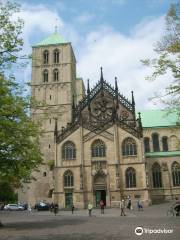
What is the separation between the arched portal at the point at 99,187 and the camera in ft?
167

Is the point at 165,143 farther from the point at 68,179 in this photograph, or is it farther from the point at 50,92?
the point at 50,92

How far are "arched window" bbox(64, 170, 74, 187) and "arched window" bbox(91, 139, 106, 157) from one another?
4.98 m

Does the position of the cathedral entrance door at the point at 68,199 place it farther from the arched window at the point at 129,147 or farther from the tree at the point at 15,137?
the tree at the point at 15,137

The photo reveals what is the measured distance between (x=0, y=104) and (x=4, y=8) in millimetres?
5117

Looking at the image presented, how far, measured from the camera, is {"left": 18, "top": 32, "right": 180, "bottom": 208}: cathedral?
50.9m

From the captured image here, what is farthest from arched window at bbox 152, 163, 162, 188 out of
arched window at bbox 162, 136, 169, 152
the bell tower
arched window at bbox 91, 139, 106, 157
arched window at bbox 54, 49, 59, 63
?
arched window at bbox 54, 49, 59, 63

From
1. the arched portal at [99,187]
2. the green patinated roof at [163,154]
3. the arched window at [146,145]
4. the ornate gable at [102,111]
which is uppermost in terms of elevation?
the ornate gable at [102,111]

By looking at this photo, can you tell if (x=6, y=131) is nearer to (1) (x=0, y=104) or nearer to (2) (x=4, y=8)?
(1) (x=0, y=104)

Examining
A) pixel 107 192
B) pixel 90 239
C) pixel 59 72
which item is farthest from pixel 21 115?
pixel 59 72

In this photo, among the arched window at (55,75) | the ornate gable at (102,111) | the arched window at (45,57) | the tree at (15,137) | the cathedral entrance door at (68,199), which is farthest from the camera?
the arched window at (45,57)

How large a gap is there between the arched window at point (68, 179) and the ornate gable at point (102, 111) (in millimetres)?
5757

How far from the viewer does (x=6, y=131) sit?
18609 millimetres

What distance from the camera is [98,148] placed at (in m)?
53.1

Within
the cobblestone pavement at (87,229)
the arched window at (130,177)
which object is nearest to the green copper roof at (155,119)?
the arched window at (130,177)
